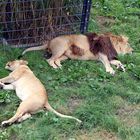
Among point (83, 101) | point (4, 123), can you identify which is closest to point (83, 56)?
point (83, 101)

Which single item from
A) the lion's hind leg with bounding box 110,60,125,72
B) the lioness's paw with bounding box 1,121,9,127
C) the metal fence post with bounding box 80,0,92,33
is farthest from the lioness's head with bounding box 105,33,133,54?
the lioness's paw with bounding box 1,121,9,127

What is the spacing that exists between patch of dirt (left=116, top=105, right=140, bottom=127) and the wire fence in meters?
2.25

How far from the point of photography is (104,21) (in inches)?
353

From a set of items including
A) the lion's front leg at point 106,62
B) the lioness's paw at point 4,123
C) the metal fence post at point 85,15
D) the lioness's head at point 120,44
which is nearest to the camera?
the lioness's paw at point 4,123

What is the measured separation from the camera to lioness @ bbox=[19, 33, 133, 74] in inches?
288

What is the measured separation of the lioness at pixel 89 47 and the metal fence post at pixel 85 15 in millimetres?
458

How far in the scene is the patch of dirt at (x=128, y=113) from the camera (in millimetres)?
5719

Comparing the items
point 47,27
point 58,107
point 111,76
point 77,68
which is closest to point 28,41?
point 47,27

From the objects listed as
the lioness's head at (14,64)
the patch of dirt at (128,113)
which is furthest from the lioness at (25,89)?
the patch of dirt at (128,113)

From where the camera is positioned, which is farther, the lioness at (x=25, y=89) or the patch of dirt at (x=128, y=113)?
the patch of dirt at (x=128, y=113)

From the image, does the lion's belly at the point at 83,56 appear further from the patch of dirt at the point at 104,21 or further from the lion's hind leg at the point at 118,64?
the patch of dirt at the point at 104,21

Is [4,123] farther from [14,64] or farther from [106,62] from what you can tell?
[106,62]

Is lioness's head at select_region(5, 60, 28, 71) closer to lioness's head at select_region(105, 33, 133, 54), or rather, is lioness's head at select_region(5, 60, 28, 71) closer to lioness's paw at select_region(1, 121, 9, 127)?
lioness's paw at select_region(1, 121, 9, 127)

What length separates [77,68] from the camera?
695 centimetres
